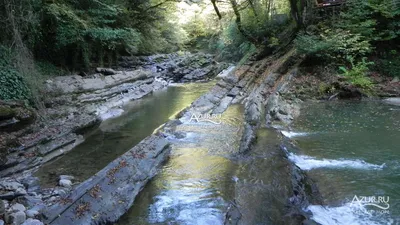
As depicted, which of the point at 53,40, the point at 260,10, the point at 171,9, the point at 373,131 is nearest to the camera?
the point at 373,131

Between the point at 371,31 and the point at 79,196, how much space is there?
13.1m

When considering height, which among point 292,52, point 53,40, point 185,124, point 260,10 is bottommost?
point 185,124

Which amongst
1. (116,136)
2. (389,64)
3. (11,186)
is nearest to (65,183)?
(11,186)

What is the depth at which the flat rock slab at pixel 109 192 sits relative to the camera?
489 cm

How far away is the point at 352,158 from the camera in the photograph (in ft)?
22.4

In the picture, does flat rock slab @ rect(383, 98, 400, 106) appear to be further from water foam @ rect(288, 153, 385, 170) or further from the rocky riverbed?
the rocky riverbed

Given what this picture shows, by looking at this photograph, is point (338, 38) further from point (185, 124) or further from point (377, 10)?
point (185, 124)

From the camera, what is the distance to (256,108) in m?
11.3

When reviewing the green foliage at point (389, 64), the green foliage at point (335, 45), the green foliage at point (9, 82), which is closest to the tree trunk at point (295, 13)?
the green foliage at point (335, 45)

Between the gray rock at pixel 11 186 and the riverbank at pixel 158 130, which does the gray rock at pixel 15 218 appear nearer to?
the riverbank at pixel 158 130

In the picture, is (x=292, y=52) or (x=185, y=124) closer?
(x=185, y=124)

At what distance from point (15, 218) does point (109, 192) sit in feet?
4.84

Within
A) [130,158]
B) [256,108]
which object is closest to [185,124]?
[256,108]

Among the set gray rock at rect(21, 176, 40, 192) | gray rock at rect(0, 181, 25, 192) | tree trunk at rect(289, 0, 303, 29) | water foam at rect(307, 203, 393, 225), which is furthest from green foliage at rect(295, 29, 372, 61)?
gray rock at rect(0, 181, 25, 192)
